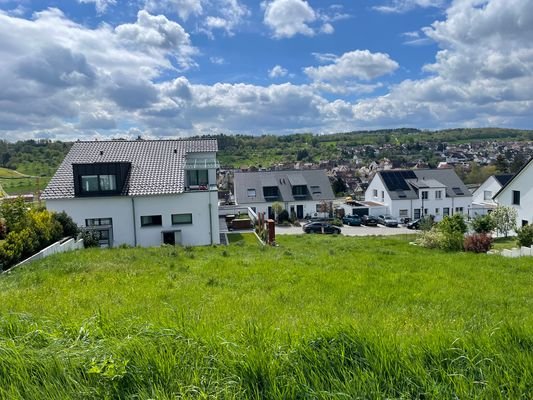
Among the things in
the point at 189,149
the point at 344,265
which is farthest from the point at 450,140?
the point at 344,265

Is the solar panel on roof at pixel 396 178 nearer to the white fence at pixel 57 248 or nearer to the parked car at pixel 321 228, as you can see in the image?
the parked car at pixel 321 228

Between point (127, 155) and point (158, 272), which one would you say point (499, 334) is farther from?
point (127, 155)

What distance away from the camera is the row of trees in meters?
12.3

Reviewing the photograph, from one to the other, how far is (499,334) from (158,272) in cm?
825

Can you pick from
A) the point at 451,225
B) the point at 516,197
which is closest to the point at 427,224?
the point at 516,197

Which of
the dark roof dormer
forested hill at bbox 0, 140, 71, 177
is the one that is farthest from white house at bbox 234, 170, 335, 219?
forested hill at bbox 0, 140, 71, 177

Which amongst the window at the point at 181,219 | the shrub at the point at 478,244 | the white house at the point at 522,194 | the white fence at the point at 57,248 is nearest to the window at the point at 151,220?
the window at the point at 181,219

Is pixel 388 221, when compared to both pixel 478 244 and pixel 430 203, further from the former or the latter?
pixel 478 244

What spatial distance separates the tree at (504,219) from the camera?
28.4 meters

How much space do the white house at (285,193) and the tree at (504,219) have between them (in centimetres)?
2525

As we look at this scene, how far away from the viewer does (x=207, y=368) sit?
3.05 meters

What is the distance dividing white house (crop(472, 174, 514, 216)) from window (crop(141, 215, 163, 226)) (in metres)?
44.5

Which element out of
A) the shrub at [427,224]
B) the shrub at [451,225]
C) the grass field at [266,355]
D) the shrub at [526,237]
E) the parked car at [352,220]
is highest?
the grass field at [266,355]

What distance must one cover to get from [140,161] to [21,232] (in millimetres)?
15670
